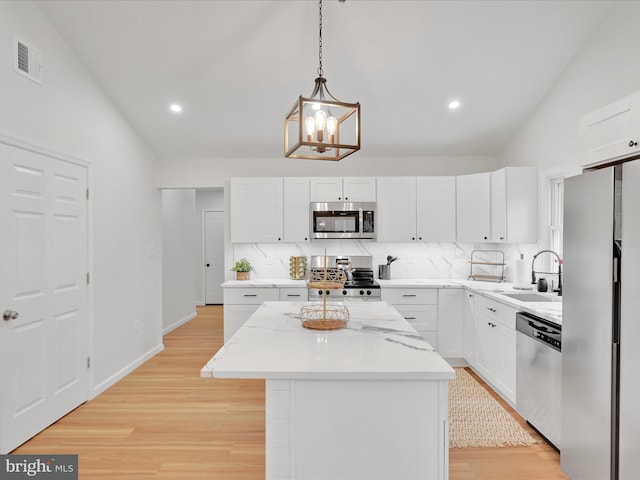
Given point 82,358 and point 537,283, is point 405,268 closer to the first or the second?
point 537,283

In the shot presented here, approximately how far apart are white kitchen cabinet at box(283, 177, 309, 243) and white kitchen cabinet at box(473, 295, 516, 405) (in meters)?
2.10

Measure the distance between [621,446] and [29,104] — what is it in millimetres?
4206

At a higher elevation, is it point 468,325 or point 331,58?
point 331,58

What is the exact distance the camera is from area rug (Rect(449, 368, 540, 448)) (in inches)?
118

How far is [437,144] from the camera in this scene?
520cm

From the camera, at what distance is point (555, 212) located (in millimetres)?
4258

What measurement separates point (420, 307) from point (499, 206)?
4.59 ft

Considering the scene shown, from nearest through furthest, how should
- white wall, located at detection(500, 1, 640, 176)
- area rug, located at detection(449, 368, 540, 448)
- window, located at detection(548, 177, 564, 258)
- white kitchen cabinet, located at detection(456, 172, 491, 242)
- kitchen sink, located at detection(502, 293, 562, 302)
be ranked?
area rug, located at detection(449, 368, 540, 448) → white wall, located at detection(500, 1, 640, 176) → kitchen sink, located at detection(502, 293, 562, 302) → window, located at detection(548, 177, 564, 258) → white kitchen cabinet, located at detection(456, 172, 491, 242)

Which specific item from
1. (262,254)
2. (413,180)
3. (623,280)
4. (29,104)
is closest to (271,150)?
(262,254)

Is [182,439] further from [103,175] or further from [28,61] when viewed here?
[28,61]

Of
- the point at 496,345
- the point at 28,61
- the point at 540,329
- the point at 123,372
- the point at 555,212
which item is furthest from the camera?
the point at 123,372

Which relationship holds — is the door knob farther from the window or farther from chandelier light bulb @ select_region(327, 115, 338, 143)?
the window

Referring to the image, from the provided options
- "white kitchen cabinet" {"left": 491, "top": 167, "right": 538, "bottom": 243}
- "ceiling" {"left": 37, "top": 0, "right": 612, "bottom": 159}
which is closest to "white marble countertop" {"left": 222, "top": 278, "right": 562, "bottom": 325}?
"white kitchen cabinet" {"left": 491, "top": 167, "right": 538, "bottom": 243}

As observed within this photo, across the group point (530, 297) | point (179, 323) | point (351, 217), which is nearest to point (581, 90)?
point (530, 297)
